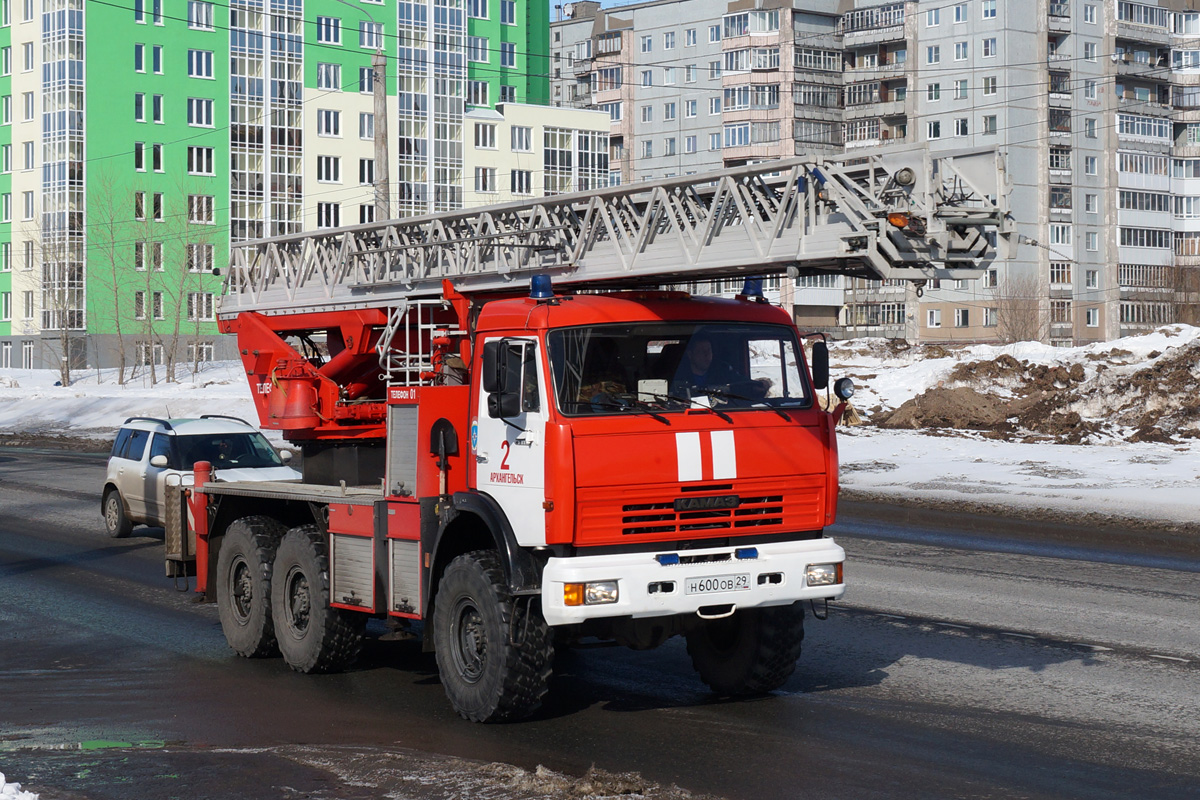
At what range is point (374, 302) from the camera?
11.3 m

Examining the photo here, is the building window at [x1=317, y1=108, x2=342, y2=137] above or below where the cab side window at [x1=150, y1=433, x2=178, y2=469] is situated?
above

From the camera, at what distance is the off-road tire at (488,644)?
321 inches

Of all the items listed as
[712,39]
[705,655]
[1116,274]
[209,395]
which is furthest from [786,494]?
[712,39]

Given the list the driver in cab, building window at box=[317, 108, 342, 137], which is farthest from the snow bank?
building window at box=[317, 108, 342, 137]

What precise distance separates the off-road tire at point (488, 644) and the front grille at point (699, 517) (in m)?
0.78

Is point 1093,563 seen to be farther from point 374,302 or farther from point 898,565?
point 374,302

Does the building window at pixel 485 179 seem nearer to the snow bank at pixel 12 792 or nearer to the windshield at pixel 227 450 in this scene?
the windshield at pixel 227 450

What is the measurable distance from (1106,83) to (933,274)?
9465cm

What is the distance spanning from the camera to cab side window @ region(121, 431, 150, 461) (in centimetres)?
1924

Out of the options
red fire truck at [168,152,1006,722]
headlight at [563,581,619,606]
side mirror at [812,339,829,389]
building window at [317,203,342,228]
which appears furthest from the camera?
building window at [317,203,342,228]

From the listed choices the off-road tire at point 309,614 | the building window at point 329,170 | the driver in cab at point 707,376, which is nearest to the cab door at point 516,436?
the driver in cab at point 707,376

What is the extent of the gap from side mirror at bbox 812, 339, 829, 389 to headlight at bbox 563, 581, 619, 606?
77.9 inches

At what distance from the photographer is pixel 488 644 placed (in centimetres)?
825

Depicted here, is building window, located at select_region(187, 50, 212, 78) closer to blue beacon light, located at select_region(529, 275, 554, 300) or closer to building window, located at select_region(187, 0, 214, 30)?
building window, located at select_region(187, 0, 214, 30)
